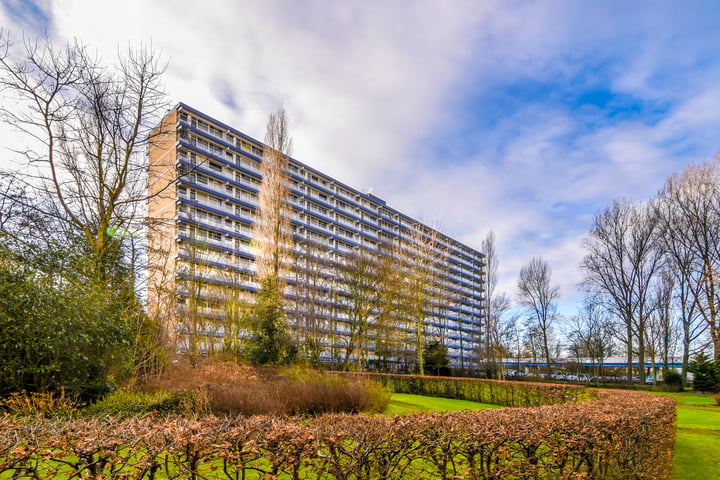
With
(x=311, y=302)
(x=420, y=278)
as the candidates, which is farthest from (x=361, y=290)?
(x=420, y=278)

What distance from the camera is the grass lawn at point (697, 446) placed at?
22.1ft

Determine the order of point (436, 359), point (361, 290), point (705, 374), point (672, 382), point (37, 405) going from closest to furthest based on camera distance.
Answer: point (37, 405), point (705, 374), point (672, 382), point (361, 290), point (436, 359)

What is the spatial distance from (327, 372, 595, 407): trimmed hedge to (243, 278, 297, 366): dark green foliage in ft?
15.5

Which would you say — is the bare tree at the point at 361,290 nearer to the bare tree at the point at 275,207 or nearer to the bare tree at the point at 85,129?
the bare tree at the point at 275,207

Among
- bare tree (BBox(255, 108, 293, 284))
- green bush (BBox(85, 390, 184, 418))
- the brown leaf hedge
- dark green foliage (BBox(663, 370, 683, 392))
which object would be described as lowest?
dark green foliage (BBox(663, 370, 683, 392))

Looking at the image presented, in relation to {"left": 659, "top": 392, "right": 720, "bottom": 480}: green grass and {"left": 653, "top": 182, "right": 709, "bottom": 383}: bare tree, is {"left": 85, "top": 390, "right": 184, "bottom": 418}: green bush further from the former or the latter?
{"left": 653, "top": 182, "right": 709, "bottom": 383}: bare tree

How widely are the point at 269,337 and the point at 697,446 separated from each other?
59.5 ft

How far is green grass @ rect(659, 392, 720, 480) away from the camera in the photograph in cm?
673

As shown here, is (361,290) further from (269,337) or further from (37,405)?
(37,405)

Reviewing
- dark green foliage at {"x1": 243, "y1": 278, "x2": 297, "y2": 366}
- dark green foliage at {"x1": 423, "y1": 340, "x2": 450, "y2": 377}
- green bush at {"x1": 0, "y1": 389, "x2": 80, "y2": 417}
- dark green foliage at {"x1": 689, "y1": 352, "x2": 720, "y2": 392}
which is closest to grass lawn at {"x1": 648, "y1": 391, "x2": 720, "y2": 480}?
green bush at {"x1": 0, "y1": 389, "x2": 80, "y2": 417}

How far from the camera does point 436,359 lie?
34.6m

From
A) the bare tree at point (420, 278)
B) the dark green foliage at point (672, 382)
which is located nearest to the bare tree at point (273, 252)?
the bare tree at point (420, 278)

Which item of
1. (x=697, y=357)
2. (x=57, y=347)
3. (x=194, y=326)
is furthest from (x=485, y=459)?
(x=697, y=357)

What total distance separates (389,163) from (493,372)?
83.0 feet
